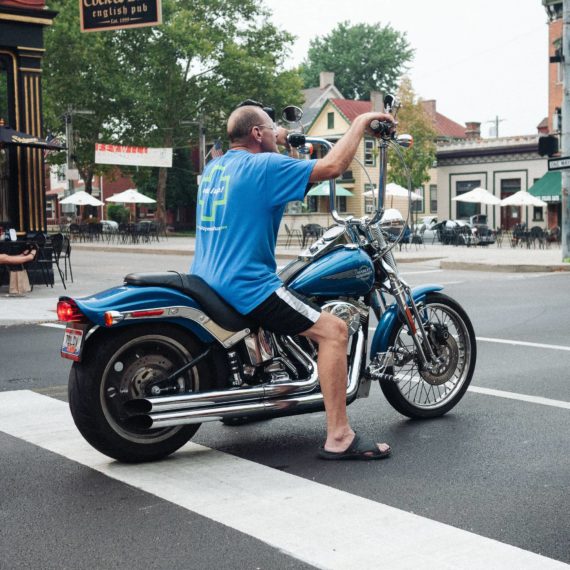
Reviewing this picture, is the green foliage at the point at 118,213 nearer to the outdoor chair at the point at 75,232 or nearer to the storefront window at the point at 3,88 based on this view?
the outdoor chair at the point at 75,232

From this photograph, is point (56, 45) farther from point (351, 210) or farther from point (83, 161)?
point (351, 210)

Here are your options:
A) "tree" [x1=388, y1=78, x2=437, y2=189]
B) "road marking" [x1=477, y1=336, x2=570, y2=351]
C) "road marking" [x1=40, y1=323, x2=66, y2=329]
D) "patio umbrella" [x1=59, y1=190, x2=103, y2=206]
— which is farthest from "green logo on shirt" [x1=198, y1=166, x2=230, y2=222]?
"tree" [x1=388, y1=78, x2=437, y2=189]

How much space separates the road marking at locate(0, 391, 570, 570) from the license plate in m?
0.60

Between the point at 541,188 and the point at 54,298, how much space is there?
115 ft

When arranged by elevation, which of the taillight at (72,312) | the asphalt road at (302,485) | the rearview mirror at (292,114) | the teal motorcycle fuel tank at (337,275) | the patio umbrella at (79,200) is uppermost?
the patio umbrella at (79,200)

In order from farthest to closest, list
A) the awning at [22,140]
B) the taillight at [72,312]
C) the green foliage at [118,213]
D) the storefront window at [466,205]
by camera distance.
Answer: the green foliage at [118,213], the storefront window at [466,205], the awning at [22,140], the taillight at [72,312]

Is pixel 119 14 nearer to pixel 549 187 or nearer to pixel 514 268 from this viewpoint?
pixel 514 268

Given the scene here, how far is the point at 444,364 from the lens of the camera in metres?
6.01

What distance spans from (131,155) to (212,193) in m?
39.9

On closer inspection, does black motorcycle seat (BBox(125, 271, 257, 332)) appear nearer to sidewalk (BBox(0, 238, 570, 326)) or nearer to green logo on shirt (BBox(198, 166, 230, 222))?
green logo on shirt (BBox(198, 166, 230, 222))

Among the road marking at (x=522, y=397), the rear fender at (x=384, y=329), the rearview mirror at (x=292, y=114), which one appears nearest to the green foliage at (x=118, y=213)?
the road marking at (x=522, y=397)

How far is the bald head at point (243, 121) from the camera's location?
196 inches

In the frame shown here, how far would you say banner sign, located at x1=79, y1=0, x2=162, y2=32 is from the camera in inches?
580

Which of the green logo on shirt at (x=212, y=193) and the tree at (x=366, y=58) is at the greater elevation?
the tree at (x=366, y=58)
